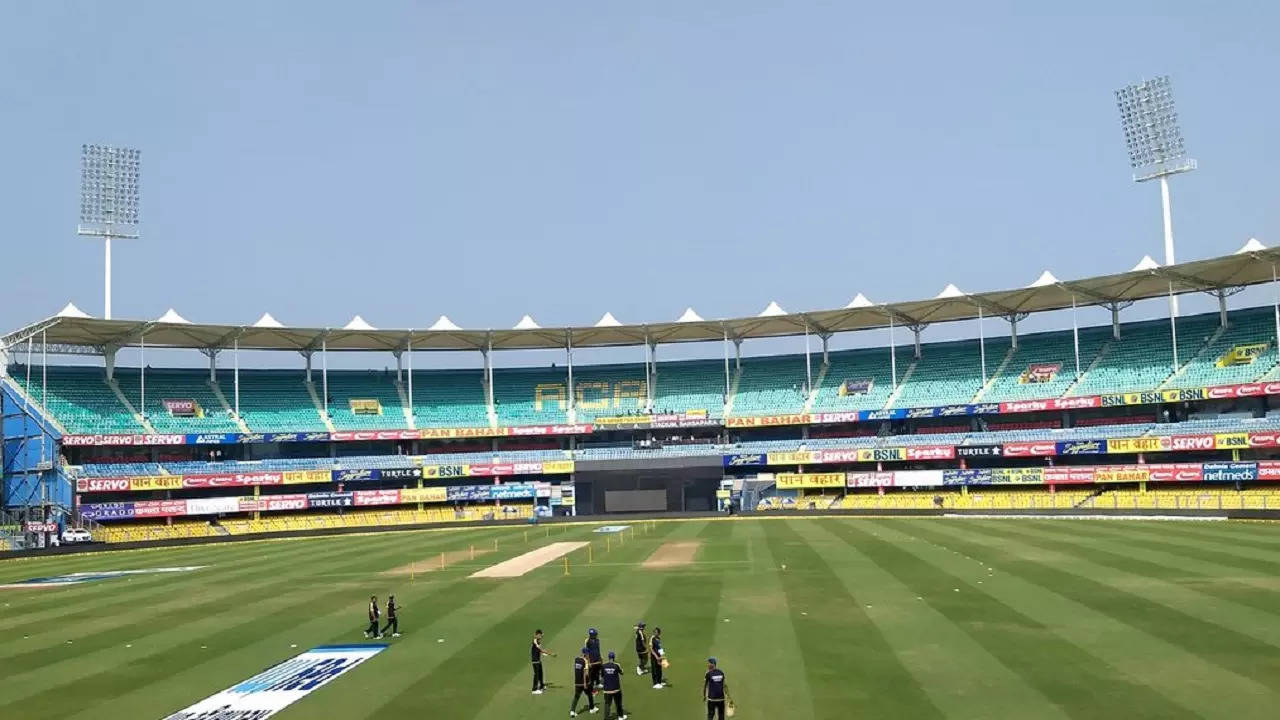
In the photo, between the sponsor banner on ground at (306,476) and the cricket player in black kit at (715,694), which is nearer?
the cricket player in black kit at (715,694)

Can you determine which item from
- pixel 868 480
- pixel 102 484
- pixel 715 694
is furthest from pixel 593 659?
pixel 102 484

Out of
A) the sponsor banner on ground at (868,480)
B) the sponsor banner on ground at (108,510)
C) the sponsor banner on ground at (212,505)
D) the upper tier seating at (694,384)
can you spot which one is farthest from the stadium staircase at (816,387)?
the sponsor banner on ground at (108,510)

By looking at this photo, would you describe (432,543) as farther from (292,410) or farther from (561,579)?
(292,410)

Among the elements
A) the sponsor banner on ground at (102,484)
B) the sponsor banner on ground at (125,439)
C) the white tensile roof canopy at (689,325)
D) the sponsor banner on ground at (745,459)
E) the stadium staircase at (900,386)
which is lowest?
the sponsor banner on ground at (745,459)

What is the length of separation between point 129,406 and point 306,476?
1647 cm

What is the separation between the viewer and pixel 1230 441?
213ft

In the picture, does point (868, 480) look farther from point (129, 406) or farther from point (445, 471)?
point (129, 406)

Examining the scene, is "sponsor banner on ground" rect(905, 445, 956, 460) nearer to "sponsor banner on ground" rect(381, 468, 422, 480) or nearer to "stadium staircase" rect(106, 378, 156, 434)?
"sponsor banner on ground" rect(381, 468, 422, 480)

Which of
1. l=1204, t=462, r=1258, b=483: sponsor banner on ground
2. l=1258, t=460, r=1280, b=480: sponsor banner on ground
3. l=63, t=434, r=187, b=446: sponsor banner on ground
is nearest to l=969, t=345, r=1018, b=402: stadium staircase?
l=1204, t=462, r=1258, b=483: sponsor banner on ground

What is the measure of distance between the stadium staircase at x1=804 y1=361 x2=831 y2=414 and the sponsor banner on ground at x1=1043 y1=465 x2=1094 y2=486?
21.4 metres

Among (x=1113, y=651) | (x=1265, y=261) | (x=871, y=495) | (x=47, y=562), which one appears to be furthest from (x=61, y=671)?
(x=1265, y=261)

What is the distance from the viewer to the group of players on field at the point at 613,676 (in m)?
17.1

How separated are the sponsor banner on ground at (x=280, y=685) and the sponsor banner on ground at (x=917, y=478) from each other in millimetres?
59167

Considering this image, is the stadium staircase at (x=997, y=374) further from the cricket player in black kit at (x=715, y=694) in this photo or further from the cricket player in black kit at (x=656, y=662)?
the cricket player in black kit at (x=715, y=694)
